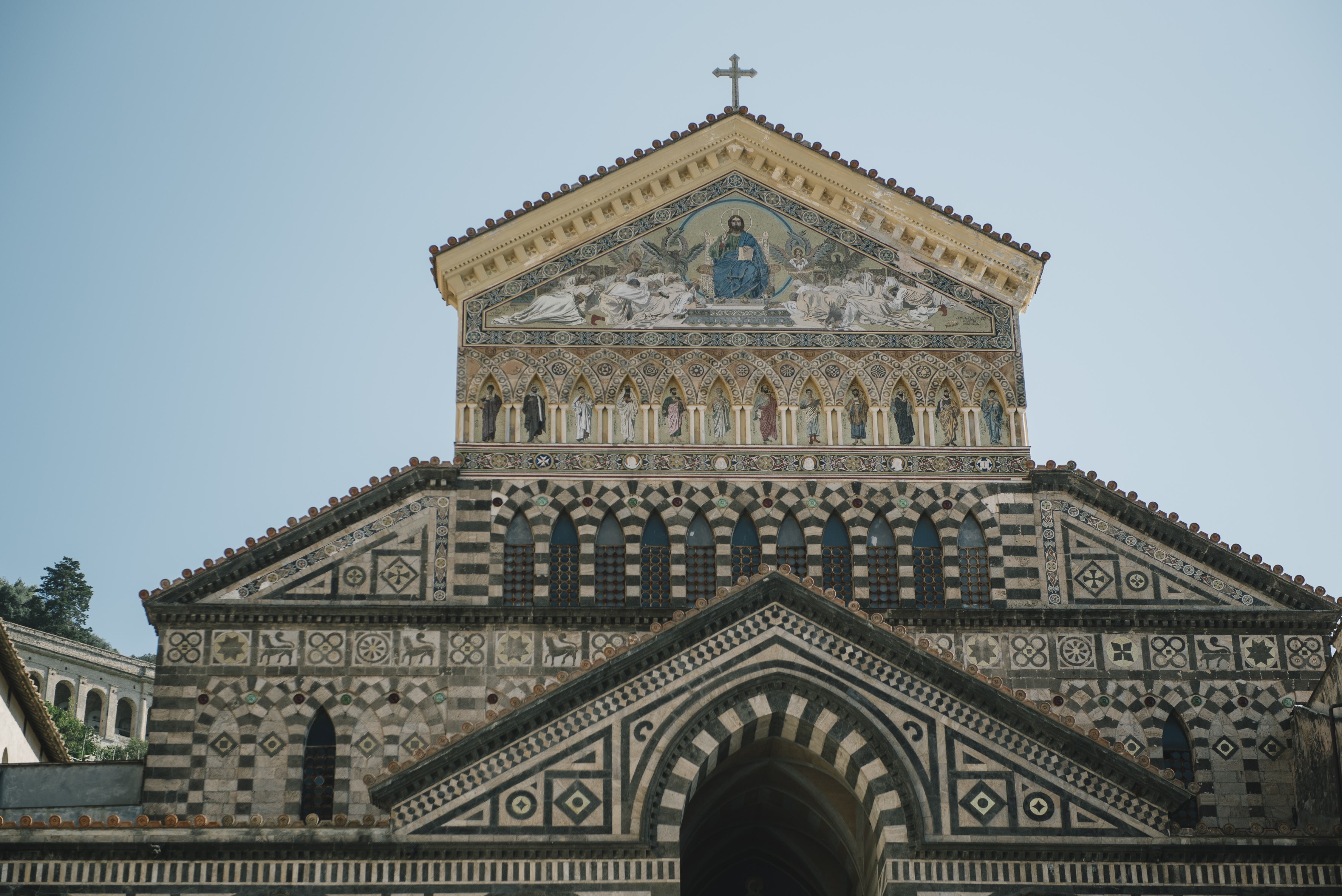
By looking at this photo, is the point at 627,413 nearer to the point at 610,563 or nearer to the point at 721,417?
the point at 721,417

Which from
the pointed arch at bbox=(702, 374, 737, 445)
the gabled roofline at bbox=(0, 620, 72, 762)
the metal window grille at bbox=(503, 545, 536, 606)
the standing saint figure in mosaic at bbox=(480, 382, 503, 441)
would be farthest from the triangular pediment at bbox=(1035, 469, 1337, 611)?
the gabled roofline at bbox=(0, 620, 72, 762)

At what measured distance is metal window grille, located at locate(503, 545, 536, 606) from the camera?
109 feet

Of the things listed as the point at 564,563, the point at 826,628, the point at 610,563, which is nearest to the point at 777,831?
the point at 826,628

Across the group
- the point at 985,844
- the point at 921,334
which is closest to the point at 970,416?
the point at 921,334

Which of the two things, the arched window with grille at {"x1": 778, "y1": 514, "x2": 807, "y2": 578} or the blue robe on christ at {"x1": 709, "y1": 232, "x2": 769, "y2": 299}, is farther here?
the blue robe on christ at {"x1": 709, "y1": 232, "x2": 769, "y2": 299}

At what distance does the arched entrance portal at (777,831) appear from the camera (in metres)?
28.1

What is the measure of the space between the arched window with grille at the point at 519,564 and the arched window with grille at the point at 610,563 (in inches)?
46.7

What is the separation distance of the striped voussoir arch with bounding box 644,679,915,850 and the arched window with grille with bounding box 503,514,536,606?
706 cm

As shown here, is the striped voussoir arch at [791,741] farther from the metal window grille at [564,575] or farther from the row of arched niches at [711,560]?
the metal window grille at [564,575]

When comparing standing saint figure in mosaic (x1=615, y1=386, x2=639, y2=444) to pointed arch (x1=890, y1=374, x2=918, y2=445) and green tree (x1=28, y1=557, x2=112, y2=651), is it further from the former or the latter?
green tree (x1=28, y1=557, x2=112, y2=651)

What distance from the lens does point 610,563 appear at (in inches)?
1323

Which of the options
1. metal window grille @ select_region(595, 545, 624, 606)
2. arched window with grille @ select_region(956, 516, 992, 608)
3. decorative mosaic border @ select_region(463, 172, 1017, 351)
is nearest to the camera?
metal window grille @ select_region(595, 545, 624, 606)

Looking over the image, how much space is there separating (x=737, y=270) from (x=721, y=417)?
3119mm

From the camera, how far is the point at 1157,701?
107ft
